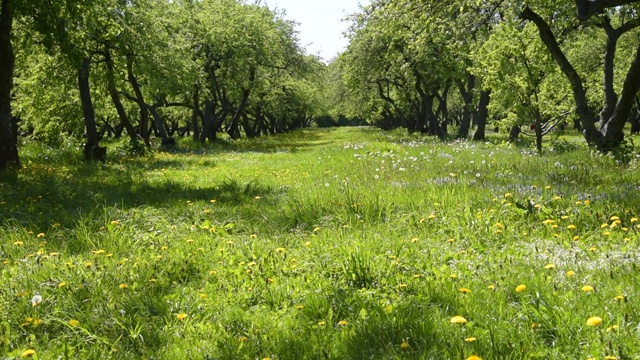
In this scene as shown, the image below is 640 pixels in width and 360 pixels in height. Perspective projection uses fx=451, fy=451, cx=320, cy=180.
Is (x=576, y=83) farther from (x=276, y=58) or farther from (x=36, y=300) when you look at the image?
(x=276, y=58)

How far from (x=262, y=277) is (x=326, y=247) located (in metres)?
0.86

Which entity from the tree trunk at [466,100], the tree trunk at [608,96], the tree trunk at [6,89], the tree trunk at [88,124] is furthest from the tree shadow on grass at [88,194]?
the tree trunk at [466,100]

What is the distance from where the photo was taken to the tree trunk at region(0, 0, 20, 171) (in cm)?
1193

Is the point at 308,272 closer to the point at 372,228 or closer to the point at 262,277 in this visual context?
the point at 262,277

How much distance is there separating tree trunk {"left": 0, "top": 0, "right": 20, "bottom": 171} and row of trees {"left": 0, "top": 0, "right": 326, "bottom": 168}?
23 mm

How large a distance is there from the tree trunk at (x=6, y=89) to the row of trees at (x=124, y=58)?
0.9 inches

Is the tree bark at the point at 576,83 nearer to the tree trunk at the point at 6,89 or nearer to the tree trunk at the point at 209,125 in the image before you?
the tree trunk at the point at 6,89

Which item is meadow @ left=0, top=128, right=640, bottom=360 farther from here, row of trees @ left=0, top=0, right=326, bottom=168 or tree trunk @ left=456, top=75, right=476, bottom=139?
tree trunk @ left=456, top=75, right=476, bottom=139

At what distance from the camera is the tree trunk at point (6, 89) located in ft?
39.1

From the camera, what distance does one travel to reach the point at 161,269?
15.3 ft

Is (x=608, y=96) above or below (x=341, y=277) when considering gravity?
above

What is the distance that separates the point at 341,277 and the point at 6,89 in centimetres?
1225

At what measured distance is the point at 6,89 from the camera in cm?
1219

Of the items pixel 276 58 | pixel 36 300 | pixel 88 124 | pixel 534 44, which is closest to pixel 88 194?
pixel 36 300
